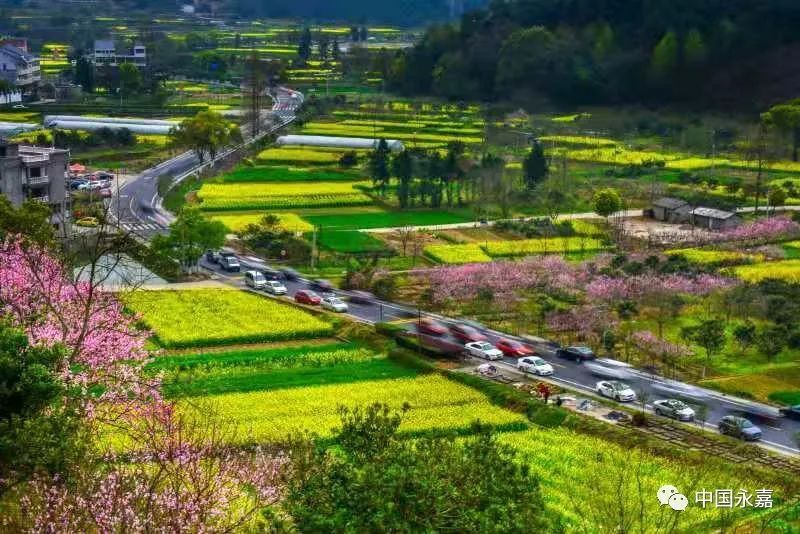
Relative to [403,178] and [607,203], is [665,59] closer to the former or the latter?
[403,178]

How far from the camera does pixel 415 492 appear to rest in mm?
9977

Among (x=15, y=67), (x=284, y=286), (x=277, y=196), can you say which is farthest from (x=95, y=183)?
(x=15, y=67)

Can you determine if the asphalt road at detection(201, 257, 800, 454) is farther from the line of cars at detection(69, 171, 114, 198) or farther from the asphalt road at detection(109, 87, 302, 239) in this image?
the line of cars at detection(69, 171, 114, 198)

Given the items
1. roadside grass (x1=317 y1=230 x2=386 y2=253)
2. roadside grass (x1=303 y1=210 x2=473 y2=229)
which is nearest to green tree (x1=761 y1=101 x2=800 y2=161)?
roadside grass (x1=303 y1=210 x2=473 y2=229)

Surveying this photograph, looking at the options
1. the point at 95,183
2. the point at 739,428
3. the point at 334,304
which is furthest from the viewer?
the point at 95,183

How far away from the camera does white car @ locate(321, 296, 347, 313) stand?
86.0ft

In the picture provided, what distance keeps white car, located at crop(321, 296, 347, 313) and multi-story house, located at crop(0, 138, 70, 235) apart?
9161 mm

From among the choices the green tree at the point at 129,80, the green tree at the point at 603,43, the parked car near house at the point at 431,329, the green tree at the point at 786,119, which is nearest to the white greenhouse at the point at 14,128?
the green tree at the point at 129,80

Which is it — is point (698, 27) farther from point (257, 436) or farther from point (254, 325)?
point (257, 436)

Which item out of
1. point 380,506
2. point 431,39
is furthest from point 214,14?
point 380,506

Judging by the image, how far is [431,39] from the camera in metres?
73.4

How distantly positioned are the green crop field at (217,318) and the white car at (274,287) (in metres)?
0.55

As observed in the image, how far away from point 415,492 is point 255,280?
18.8 meters

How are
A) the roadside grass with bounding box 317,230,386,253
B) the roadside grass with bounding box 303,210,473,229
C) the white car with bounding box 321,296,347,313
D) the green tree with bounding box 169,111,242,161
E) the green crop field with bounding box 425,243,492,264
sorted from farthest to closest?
1. the green tree with bounding box 169,111,242,161
2. the roadside grass with bounding box 303,210,473,229
3. the roadside grass with bounding box 317,230,386,253
4. the green crop field with bounding box 425,243,492,264
5. the white car with bounding box 321,296,347,313
